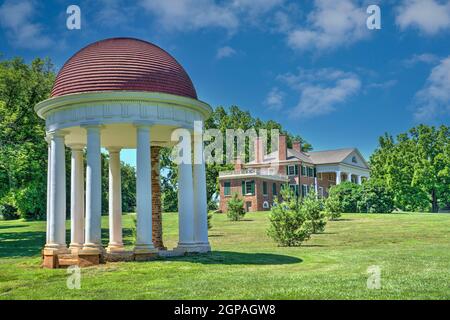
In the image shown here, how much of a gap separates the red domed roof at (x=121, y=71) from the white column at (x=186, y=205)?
8.22 feet

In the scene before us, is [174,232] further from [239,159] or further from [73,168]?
[239,159]

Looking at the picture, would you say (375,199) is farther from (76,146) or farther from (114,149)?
(76,146)

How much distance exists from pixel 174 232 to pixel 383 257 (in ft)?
71.2

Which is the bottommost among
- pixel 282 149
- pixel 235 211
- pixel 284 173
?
pixel 235 211

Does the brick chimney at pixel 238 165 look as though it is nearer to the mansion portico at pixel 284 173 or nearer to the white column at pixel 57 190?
the mansion portico at pixel 284 173

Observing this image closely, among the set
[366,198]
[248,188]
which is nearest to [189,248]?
[248,188]

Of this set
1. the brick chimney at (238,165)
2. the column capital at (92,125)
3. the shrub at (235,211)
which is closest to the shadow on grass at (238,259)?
the column capital at (92,125)

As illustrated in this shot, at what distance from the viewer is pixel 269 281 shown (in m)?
14.2

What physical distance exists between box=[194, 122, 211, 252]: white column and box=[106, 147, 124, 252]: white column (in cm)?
386

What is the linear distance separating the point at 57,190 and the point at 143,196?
3624 millimetres

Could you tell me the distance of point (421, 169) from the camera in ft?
213
